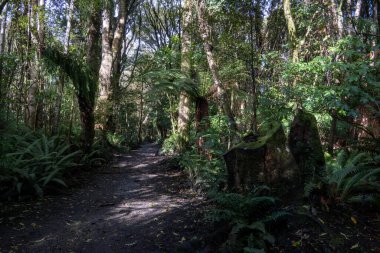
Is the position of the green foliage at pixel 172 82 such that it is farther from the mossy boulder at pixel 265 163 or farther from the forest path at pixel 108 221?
the mossy boulder at pixel 265 163

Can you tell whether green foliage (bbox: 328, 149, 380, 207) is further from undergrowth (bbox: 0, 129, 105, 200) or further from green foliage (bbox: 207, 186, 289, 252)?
undergrowth (bbox: 0, 129, 105, 200)

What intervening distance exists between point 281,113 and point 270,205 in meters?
2.94

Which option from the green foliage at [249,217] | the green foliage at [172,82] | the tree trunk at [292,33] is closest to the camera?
the green foliage at [249,217]

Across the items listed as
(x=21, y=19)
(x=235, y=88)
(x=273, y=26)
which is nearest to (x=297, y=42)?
(x=235, y=88)

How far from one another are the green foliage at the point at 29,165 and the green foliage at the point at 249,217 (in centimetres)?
440

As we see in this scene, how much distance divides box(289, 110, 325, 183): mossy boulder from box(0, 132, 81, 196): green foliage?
205 inches

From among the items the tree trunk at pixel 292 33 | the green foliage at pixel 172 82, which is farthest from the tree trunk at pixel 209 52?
the tree trunk at pixel 292 33

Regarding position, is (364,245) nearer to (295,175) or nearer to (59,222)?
(295,175)

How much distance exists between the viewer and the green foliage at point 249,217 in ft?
12.2

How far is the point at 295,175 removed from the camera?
179 inches

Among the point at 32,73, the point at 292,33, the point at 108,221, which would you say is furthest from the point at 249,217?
the point at 32,73

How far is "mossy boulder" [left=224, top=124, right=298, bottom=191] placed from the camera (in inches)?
181

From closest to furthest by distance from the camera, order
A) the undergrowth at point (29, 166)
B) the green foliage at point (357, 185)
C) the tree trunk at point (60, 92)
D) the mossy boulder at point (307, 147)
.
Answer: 1. the green foliage at point (357, 185)
2. the mossy boulder at point (307, 147)
3. the undergrowth at point (29, 166)
4. the tree trunk at point (60, 92)

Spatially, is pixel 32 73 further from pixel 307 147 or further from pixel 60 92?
pixel 307 147
